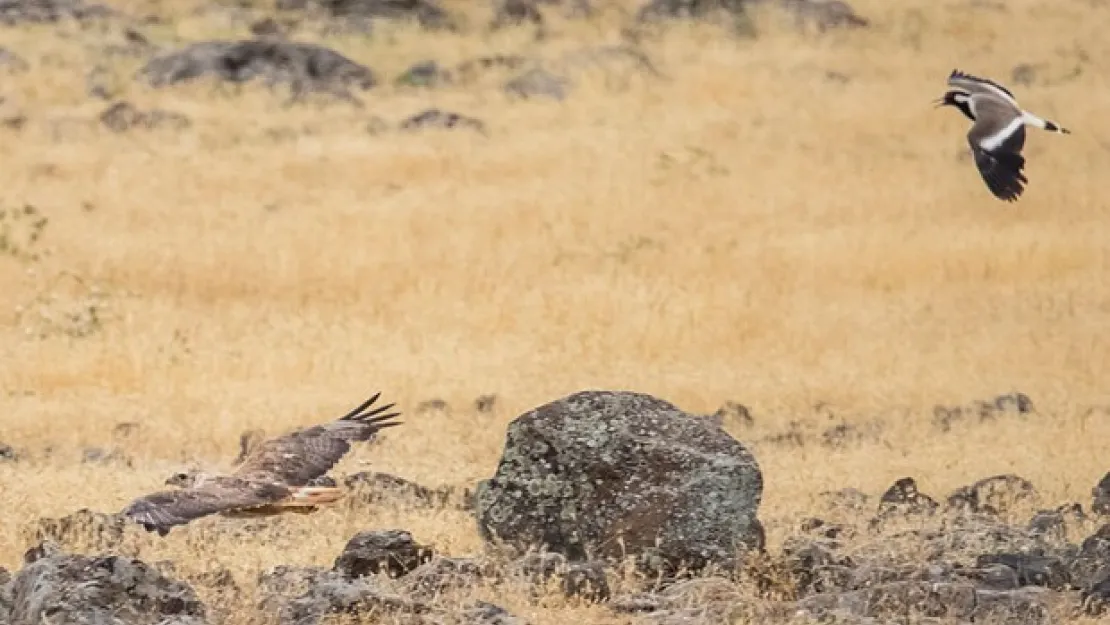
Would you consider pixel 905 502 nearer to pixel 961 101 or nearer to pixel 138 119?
pixel 961 101

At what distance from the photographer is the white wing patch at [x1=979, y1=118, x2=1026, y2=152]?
42.9 feet

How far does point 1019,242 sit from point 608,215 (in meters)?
4.34

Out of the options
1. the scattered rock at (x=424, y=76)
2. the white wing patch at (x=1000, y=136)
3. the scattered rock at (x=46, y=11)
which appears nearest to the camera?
the white wing patch at (x=1000, y=136)

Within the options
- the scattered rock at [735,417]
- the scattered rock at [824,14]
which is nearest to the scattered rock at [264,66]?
the scattered rock at [824,14]

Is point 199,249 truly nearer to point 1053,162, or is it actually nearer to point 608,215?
point 608,215

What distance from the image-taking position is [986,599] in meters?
9.05

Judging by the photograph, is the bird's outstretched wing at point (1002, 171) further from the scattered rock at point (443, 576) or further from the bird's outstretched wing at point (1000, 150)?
the scattered rock at point (443, 576)

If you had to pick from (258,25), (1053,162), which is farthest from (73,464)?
(258,25)

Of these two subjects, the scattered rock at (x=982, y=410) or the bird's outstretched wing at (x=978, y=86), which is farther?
the scattered rock at (x=982, y=410)

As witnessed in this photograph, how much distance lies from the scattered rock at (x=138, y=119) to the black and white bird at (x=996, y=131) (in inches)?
655

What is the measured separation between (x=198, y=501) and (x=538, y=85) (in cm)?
2390

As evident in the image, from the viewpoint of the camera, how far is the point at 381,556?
977 cm

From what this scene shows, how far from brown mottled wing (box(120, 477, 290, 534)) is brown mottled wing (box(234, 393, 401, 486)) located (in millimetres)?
96

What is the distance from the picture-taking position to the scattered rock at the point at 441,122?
97.9 ft
